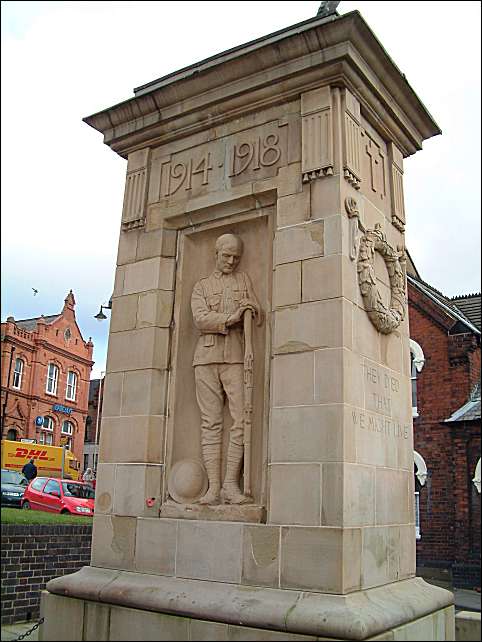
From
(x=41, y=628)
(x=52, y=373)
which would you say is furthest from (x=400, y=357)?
(x=52, y=373)

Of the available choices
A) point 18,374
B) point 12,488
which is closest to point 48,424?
point 18,374

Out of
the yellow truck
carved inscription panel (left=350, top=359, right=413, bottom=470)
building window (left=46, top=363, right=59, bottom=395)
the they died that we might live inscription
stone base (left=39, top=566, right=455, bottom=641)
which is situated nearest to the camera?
stone base (left=39, top=566, right=455, bottom=641)

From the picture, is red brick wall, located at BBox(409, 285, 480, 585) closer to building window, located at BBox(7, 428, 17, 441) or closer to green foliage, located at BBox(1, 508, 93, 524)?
green foliage, located at BBox(1, 508, 93, 524)

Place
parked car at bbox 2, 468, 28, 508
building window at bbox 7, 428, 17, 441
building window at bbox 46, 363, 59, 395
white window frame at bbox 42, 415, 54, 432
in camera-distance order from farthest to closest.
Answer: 1. building window at bbox 7, 428, 17, 441
2. white window frame at bbox 42, 415, 54, 432
3. building window at bbox 46, 363, 59, 395
4. parked car at bbox 2, 468, 28, 508

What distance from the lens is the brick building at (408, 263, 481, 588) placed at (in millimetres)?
19391

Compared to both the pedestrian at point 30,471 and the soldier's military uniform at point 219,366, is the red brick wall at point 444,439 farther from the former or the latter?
the soldier's military uniform at point 219,366

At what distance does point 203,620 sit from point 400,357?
9.65 feet

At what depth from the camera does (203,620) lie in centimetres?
518

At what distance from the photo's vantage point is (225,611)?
5.08 meters

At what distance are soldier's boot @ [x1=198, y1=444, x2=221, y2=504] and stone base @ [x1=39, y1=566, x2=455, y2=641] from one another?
690 millimetres

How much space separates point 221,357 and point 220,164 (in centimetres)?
190

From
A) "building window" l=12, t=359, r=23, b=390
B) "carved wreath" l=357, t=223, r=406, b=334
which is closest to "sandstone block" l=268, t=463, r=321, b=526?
"carved wreath" l=357, t=223, r=406, b=334

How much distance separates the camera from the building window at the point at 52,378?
27411 millimetres

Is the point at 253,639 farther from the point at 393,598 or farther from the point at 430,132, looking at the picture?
the point at 430,132
